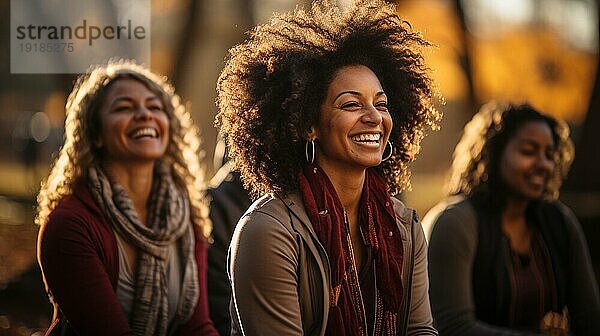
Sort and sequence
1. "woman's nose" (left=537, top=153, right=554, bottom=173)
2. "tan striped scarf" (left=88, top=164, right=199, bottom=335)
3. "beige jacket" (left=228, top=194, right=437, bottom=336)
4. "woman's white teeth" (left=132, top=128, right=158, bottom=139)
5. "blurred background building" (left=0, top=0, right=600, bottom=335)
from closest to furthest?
"beige jacket" (left=228, top=194, right=437, bottom=336) < "tan striped scarf" (left=88, top=164, right=199, bottom=335) < "woman's white teeth" (left=132, top=128, right=158, bottom=139) < "woman's nose" (left=537, top=153, right=554, bottom=173) < "blurred background building" (left=0, top=0, right=600, bottom=335)

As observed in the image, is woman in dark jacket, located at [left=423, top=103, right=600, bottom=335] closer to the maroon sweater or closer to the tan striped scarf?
the tan striped scarf

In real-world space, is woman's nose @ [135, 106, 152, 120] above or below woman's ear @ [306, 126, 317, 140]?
above

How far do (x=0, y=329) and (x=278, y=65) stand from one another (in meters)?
2.81

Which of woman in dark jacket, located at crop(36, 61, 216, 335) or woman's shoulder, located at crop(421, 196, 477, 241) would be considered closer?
woman in dark jacket, located at crop(36, 61, 216, 335)

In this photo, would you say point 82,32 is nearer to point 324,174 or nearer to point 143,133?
point 143,133

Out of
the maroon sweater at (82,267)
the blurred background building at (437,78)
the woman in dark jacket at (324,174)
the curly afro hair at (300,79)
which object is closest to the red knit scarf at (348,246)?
the woman in dark jacket at (324,174)

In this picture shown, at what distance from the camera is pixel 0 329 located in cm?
538

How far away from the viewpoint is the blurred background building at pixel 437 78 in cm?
631

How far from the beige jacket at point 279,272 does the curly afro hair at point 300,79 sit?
14cm

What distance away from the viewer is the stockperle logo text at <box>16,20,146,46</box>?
451 centimetres

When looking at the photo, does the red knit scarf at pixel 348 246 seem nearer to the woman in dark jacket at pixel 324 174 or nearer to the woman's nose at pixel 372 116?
the woman in dark jacket at pixel 324 174

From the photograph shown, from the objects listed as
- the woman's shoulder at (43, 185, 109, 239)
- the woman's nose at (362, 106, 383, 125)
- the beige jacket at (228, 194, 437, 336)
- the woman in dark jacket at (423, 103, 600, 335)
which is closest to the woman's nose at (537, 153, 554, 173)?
the woman in dark jacket at (423, 103, 600, 335)

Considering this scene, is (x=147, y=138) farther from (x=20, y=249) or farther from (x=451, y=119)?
(x=451, y=119)

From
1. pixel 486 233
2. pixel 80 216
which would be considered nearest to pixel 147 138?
pixel 80 216
